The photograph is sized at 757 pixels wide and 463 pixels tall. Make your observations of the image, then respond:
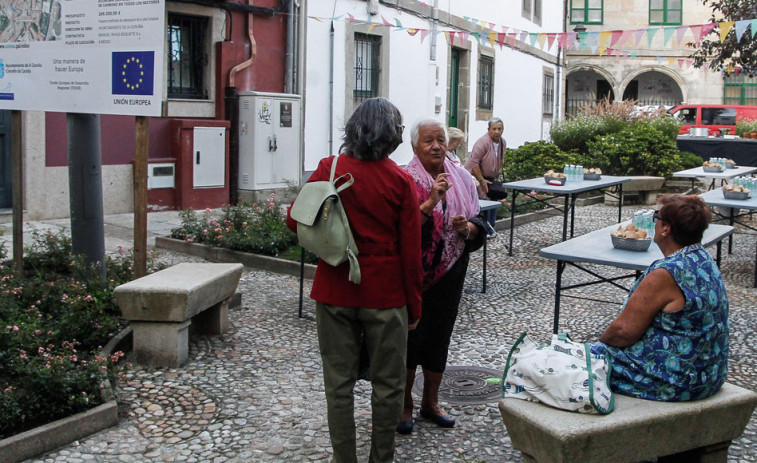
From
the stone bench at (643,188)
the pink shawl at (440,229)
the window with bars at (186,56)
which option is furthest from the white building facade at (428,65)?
the pink shawl at (440,229)

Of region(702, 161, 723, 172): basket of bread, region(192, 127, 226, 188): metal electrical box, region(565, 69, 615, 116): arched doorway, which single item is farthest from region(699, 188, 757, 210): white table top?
region(565, 69, 615, 116): arched doorway

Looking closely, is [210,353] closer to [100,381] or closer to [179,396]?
[179,396]

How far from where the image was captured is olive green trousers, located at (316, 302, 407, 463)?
343 cm

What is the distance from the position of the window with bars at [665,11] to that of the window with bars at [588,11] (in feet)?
7.39

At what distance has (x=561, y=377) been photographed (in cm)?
329

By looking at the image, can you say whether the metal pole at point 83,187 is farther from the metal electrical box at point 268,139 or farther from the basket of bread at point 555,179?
the metal electrical box at point 268,139

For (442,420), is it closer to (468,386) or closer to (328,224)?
(468,386)

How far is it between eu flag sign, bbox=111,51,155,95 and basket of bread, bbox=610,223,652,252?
10.6 feet

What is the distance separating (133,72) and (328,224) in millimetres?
2884

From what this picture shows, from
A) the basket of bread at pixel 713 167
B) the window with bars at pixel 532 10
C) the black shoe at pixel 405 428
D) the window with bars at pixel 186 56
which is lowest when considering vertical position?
the black shoe at pixel 405 428

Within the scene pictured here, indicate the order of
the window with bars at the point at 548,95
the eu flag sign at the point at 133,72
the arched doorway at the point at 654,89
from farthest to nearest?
the arched doorway at the point at 654,89, the window with bars at the point at 548,95, the eu flag sign at the point at 133,72

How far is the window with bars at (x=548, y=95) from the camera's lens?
2639 centimetres

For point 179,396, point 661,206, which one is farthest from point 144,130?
point 661,206

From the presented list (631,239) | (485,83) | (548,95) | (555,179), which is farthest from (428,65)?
(631,239)
